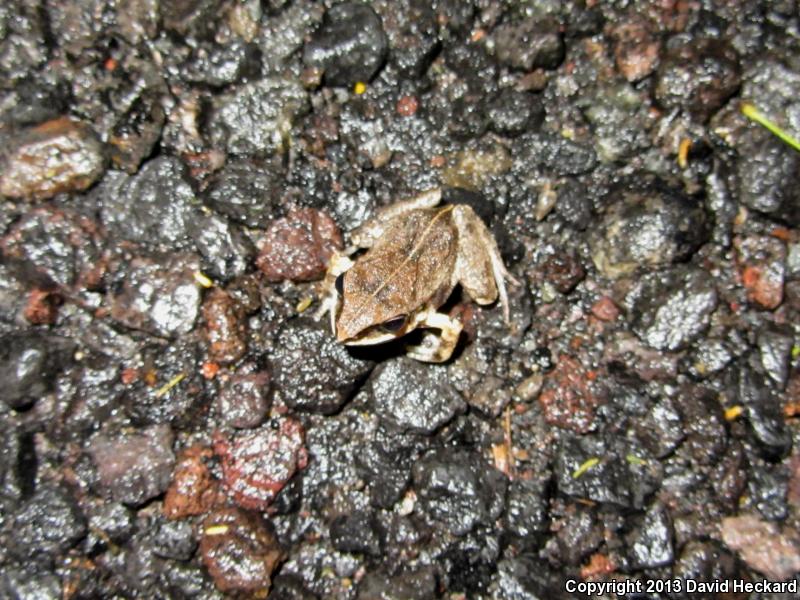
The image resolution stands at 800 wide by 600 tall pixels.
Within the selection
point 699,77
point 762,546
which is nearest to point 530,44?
point 699,77

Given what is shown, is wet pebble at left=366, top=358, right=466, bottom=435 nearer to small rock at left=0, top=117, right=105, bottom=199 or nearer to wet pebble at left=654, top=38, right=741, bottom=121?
small rock at left=0, top=117, right=105, bottom=199

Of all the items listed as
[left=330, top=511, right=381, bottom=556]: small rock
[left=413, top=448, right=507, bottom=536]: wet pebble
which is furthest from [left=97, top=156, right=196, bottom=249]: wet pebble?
[left=413, top=448, right=507, bottom=536]: wet pebble

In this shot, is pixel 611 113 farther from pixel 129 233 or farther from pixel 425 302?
pixel 129 233

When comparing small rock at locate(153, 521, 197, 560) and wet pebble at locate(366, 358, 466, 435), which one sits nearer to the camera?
small rock at locate(153, 521, 197, 560)

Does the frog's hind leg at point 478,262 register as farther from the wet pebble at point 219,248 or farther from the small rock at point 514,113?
the wet pebble at point 219,248

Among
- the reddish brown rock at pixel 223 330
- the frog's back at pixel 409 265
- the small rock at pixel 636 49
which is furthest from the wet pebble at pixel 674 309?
the reddish brown rock at pixel 223 330
